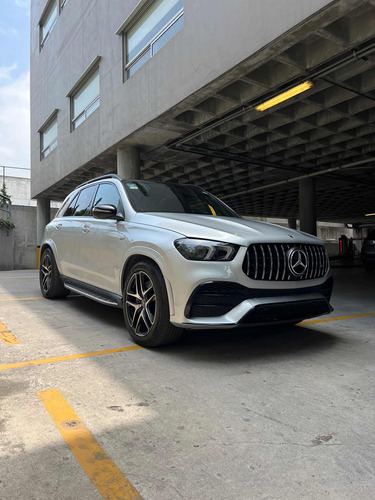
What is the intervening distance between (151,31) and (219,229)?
8.49 m

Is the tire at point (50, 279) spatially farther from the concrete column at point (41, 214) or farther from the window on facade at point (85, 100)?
the concrete column at point (41, 214)

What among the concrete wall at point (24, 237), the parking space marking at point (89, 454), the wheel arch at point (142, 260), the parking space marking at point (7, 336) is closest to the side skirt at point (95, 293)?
the wheel arch at point (142, 260)

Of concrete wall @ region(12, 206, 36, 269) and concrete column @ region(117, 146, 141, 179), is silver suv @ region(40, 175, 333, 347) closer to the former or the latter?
concrete column @ region(117, 146, 141, 179)

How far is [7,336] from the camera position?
400cm

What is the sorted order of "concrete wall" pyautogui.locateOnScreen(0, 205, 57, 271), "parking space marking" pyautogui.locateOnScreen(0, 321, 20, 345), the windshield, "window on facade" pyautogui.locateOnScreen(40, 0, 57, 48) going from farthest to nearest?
"concrete wall" pyautogui.locateOnScreen(0, 205, 57, 271) → "window on facade" pyautogui.locateOnScreen(40, 0, 57, 48) → the windshield → "parking space marking" pyautogui.locateOnScreen(0, 321, 20, 345)

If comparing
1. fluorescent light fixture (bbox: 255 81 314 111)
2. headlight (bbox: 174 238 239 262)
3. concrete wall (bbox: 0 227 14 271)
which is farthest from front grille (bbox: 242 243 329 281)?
concrete wall (bbox: 0 227 14 271)

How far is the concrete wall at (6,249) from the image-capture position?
774 inches

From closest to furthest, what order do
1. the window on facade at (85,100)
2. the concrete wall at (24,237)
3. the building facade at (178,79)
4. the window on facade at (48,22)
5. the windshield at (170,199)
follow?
the windshield at (170,199), the building facade at (178,79), the window on facade at (85,100), the window on facade at (48,22), the concrete wall at (24,237)

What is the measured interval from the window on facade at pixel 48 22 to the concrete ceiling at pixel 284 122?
317 inches

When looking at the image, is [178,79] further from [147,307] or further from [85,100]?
[85,100]

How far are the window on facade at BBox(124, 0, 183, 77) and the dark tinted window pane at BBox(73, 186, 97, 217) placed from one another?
17.0ft

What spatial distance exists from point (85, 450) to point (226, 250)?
1.87 meters

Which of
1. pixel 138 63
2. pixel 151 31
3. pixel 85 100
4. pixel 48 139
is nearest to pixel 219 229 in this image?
pixel 151 31

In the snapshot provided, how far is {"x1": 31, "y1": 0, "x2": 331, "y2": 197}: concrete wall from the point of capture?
6.43m
